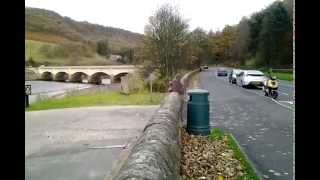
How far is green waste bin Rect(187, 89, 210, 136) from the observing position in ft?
33.8

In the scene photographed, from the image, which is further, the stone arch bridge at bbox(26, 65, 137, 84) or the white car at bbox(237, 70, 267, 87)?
the stone arch bridge at bbox(26, 65, 137, 84)

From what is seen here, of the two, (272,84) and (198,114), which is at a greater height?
(272,84)

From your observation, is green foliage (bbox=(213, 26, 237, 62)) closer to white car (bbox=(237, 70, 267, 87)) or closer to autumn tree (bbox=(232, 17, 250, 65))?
autumn tree (bbox=(232, 17, 250, 65))

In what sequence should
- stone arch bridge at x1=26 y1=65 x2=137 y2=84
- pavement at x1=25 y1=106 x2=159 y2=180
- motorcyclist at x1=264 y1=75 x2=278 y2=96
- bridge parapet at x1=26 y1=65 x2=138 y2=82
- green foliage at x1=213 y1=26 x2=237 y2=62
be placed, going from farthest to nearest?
green foliage at x1=213 y1=26 x2=237 y2=62
stone arch bridge at x1=26 y1=65 x2=137 y2=84
bridge parapet at x1=26 y1=65 x2=138 y2=82
motorcyclist at x1=264 y1=75 x2=278 y2=96
pavement at x1=25 y1=106 x2=159 y2=180

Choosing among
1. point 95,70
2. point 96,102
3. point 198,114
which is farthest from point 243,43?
point 198,114

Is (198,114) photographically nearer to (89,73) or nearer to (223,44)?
(89,73)

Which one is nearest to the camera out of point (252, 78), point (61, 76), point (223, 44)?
point (252, 78)

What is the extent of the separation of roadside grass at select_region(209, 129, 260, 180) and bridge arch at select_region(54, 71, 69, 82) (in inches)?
1932

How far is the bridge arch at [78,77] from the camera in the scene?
63881 millimetres

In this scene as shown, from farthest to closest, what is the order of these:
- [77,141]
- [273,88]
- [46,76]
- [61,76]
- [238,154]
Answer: [61,76]
[46,76]
[273,88]
[77,141]
[238,154]

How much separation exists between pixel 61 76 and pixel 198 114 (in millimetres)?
52848

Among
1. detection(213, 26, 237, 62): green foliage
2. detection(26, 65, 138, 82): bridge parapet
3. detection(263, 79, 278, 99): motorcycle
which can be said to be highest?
detection(213, 26, 237, 62): green foliage

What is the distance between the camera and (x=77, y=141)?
1054 centimetres

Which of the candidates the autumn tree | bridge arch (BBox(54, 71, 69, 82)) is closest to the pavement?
bridge arch (BBox(54, 71, 69, 82))
